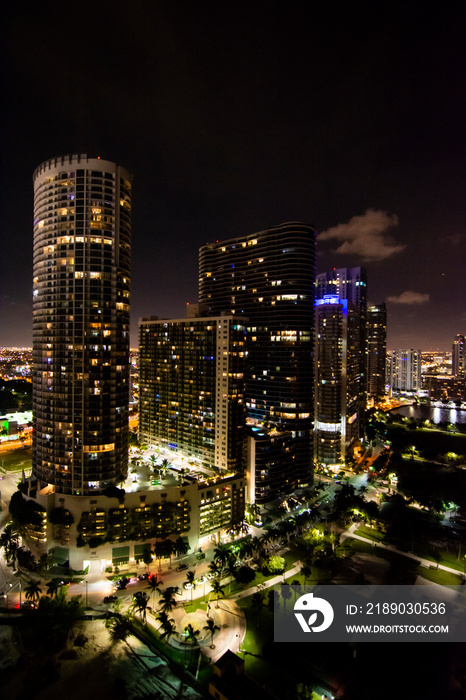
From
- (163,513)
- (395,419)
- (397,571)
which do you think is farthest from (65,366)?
(395,419)

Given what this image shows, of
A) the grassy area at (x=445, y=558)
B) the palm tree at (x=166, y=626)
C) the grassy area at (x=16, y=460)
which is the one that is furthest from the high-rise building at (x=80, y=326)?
the grassy area at (x=445, y=558)

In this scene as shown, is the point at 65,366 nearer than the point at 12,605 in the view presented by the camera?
No

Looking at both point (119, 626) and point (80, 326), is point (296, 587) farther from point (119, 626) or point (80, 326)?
point (80, 326)

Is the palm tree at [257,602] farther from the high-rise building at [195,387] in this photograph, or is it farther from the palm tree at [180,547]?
the high-rise building at [195,387]

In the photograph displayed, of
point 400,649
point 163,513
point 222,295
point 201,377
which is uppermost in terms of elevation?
point 222,295

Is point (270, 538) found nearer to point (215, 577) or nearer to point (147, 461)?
point (215, 577)

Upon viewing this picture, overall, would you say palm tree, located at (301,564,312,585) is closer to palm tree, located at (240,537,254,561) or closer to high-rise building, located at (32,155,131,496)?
palm tree, located at (240,537,254,561)

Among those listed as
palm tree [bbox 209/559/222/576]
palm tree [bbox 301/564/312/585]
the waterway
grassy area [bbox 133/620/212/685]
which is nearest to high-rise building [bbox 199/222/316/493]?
palm tree [bbox 301/564/312/585]
